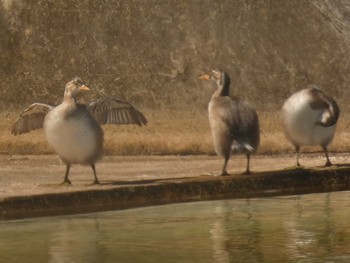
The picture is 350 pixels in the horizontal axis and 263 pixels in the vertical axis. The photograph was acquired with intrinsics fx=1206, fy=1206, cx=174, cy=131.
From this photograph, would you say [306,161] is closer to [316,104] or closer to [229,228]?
[316,104]

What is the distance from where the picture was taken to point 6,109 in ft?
71.6

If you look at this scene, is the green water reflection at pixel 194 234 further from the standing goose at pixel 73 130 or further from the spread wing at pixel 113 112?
the spread wing at pixel 113 112

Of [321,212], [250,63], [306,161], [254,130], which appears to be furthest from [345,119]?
[321,212]

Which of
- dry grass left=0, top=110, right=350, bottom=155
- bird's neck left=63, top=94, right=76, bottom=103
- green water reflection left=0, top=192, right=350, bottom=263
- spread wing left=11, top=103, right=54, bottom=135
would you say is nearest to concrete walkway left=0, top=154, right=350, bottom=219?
green water reflection left=0, top=192, right=350, bottom=263

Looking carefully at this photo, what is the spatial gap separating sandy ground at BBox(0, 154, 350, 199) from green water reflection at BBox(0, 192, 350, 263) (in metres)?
0.95

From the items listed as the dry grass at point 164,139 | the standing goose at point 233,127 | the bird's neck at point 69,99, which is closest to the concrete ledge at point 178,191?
the standing goose at point 233,127

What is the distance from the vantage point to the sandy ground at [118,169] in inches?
513

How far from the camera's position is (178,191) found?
13.0 m

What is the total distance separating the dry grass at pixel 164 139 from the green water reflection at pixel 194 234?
18.8ft

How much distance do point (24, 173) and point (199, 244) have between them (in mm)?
5184

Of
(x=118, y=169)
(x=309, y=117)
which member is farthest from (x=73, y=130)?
(x=309, y=117)

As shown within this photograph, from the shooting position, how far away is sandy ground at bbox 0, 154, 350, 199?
13039 millimetres

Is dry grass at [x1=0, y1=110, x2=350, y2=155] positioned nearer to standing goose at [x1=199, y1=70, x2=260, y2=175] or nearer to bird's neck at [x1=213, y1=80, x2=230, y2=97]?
bird's neck at [x1=213, y1=80, x2=230, y2=97]

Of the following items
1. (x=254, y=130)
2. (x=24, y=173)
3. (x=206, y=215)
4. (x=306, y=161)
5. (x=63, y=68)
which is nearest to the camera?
(x=206, y=215)
